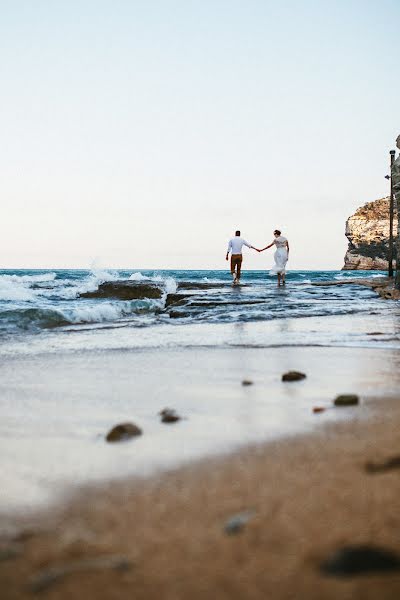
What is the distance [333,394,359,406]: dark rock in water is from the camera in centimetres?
248

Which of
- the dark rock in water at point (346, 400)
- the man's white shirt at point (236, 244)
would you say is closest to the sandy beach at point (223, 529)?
the dark rock in water at point (346, 400)

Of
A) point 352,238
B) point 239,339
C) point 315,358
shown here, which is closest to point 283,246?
point 239,339

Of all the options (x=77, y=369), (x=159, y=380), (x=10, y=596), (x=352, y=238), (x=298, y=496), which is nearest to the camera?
(x=10, y=596)

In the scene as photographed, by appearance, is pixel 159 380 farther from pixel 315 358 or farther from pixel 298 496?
pixel 298 496

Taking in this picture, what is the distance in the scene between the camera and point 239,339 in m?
5.67

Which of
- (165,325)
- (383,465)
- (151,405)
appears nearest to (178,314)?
(165,325)

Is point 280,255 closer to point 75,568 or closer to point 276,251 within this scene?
point 276,251

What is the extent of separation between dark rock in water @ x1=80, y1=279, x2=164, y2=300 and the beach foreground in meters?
14.1

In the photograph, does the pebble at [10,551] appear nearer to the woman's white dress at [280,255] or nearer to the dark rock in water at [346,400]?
the dark rock in water at [346,400]

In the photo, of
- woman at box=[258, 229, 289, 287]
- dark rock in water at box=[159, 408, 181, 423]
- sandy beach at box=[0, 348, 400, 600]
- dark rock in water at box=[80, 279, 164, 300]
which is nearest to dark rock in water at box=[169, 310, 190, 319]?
Answer: dark rock in water at box=[80, 279, 164, 300]

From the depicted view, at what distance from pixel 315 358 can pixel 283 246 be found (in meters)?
14.5

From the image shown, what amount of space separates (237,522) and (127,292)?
1499cm

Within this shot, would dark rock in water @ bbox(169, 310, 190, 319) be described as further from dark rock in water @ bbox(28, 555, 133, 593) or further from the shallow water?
dark rock in water @ bbox(28, 555, 133, 593)

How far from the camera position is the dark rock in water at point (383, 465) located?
1.59m
